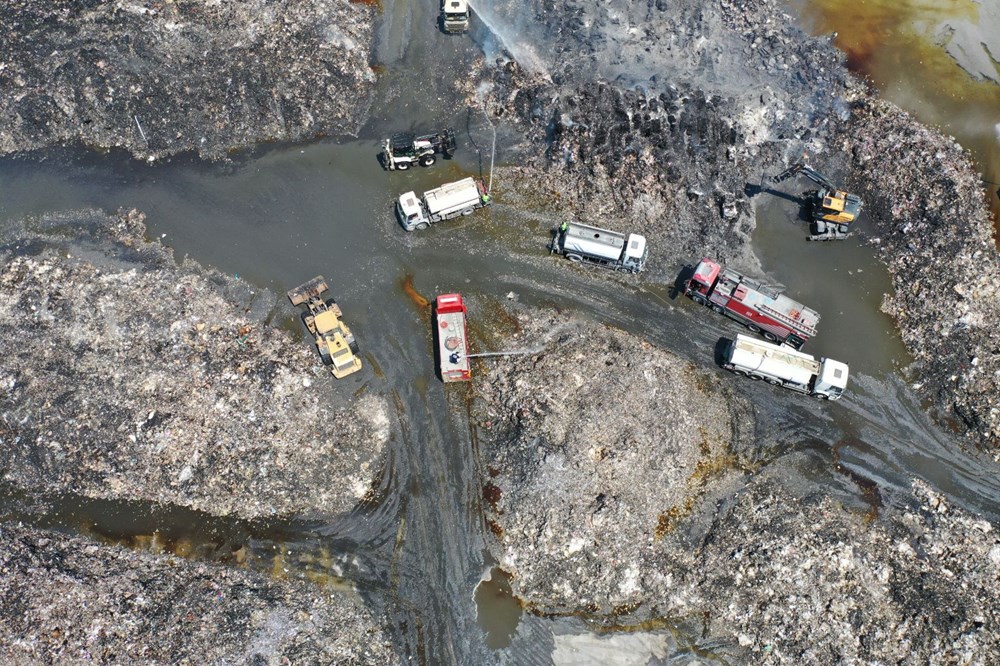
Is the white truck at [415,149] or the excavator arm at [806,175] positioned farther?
the white truck at [415,149]

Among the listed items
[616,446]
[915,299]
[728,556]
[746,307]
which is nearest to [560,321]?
[616,446]

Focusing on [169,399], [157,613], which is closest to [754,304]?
[169,399]

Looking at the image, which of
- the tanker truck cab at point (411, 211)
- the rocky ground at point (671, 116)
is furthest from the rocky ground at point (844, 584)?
the tanker truck cab at point (411, 211)

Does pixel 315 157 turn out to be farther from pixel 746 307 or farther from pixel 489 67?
pixel 746 307

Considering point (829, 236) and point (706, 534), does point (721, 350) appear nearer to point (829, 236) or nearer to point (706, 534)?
point (706, 534)

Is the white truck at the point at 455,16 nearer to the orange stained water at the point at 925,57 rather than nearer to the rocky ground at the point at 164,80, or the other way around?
the rocky ground at the point at 164,80

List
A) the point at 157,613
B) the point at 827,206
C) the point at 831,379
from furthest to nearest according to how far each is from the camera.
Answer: the point at 827,206 < the point at 831,379 < the point at 157,613
